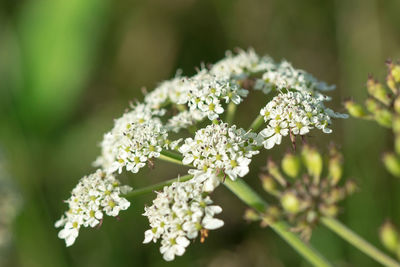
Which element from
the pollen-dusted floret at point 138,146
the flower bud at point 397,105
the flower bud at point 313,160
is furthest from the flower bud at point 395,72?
the pollen-dusted floret at point 138,146

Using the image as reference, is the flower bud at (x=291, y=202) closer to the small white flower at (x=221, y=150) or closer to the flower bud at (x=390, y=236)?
the small white flower at (x=221, y=150)

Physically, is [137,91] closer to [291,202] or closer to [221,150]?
[221,150]

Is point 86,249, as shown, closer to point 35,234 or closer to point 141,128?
point 35,234

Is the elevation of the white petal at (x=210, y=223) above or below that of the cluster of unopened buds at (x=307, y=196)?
above

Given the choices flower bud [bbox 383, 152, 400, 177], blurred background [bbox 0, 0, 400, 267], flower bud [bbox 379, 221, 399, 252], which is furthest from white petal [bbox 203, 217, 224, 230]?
blurred background [bbox 0, 0, 400, 267]

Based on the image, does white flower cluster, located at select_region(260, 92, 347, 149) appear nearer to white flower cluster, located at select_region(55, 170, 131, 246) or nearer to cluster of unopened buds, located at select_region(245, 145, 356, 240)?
cluster of unopened buds, located at select_region(245, 145, 356, 240)

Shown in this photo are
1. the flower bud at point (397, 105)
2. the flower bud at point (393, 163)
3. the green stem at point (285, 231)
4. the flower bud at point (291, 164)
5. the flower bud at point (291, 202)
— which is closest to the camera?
the flower bud at point (291, 202)
